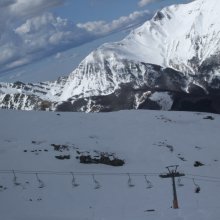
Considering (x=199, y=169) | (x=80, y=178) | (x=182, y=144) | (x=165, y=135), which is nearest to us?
(x=80, y=178)

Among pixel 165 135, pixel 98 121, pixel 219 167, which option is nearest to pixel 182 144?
pixel 165 135

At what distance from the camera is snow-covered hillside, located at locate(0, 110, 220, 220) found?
3147 centimetres

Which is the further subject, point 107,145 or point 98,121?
point 98,121

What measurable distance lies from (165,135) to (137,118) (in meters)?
10.7

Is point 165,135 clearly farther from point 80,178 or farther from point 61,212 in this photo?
point 61,212

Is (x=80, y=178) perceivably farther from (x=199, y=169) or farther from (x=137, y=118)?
(x=137, y=118)

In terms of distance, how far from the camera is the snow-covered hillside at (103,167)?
103 ft

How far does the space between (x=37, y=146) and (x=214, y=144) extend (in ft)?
76.8

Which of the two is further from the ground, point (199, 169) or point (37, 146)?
point (37, 146)

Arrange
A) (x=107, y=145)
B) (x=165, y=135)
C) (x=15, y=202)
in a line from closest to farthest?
1. (x=15, y=202)
2. (x=107, y=145)
3. (x=165, y=135)

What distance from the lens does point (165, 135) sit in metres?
61.4

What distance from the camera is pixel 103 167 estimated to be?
4459cm

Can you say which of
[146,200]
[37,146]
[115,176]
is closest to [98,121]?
[37,146]

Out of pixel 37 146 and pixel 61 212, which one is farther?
pixel 37 146
